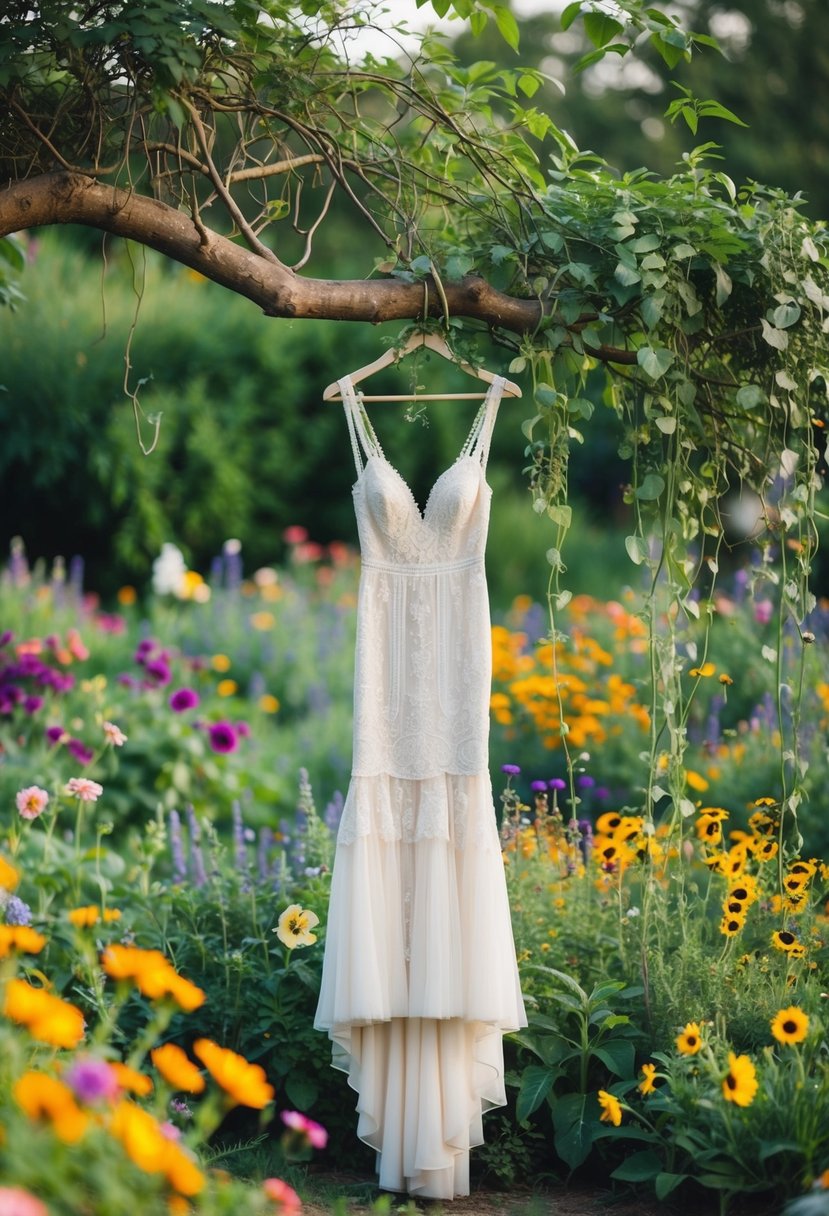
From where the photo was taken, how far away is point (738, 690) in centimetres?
584

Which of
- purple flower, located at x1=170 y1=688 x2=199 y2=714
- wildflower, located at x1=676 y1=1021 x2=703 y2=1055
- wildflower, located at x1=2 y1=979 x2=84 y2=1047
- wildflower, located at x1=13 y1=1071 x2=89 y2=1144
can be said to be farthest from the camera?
purple flower, located at x1=170 y1=688 x2=199 y2=714

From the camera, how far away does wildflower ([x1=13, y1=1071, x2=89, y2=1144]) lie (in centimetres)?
145

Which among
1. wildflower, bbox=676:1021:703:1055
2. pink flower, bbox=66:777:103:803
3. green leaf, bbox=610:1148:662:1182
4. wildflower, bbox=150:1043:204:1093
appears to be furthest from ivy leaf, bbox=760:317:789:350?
pink flower, bbox=66:777:103:803

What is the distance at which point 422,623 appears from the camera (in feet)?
9.37

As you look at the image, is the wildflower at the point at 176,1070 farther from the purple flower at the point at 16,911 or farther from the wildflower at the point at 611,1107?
the purple flower at the point at 16,911

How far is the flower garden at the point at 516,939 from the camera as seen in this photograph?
1.78m

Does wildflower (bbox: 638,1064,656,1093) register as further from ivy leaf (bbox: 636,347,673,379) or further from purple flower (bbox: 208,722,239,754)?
purple flower (bbox: 208,722,239,754)

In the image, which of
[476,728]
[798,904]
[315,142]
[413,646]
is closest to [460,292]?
[315,142]

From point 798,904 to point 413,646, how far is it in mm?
1231

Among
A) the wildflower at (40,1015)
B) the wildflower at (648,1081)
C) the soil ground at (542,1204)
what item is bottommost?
the soil ground at (542,1204)

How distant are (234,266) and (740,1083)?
6.91ft

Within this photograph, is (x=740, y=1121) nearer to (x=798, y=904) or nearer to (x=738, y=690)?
(x=798, y=904)

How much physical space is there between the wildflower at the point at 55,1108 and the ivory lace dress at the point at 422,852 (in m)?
1.26

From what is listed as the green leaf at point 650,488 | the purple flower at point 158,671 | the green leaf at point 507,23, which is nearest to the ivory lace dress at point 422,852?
Result: the green leaf at point 650,488
